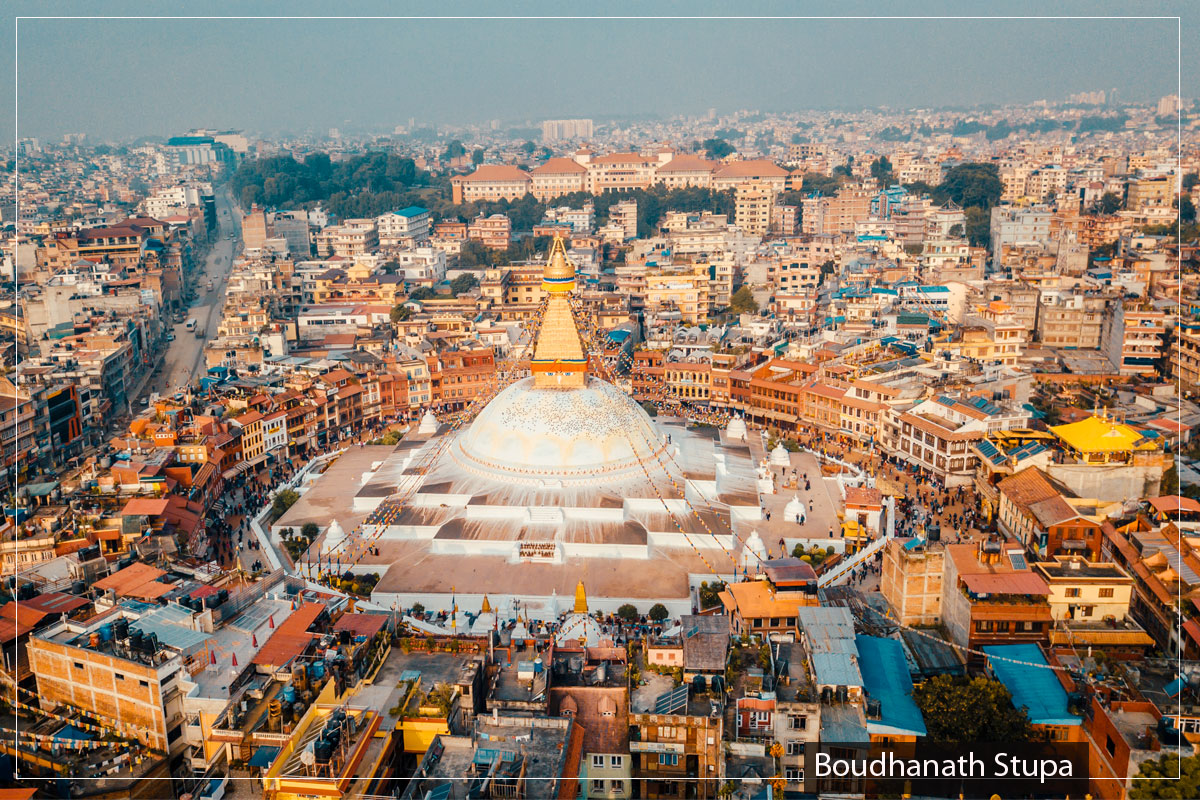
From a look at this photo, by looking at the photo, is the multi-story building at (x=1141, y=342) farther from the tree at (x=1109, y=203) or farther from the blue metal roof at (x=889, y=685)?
the tree at (x=1109, y=203)

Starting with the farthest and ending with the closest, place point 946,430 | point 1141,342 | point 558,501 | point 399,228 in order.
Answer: point 399,228, point 1141,342, point 946,430, point 558,501

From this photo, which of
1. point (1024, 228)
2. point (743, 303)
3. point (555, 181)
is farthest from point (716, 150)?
point (743, 303)

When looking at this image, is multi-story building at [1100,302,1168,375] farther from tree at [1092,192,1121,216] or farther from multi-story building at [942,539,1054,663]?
tree at [1092,192,1121,216]

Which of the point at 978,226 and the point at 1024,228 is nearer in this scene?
the point at 1024,228

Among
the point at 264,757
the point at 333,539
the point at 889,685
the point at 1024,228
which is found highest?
the point at 1024,228

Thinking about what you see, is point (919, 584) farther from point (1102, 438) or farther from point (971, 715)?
point (1102, 438)

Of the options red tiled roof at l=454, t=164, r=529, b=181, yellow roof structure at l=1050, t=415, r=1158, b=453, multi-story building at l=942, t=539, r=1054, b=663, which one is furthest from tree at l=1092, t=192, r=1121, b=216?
multi-story building at l=942, t=539, r=1054, b=663

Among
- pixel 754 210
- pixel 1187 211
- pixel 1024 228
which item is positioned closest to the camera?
pixel 1024 228
